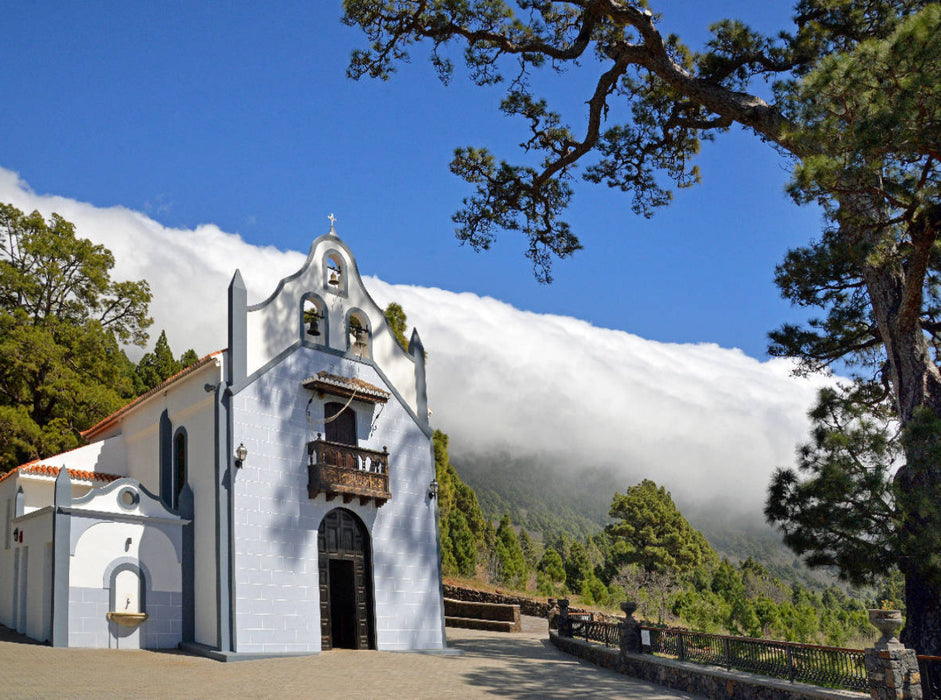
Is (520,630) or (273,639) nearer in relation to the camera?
(273,639)

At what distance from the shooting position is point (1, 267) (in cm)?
2852

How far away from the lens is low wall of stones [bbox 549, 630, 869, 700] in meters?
11.3

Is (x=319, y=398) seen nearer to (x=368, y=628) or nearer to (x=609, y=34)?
(x=368, y=628)

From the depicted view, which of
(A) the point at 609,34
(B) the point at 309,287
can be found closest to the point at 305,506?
(B) the point at 309,287

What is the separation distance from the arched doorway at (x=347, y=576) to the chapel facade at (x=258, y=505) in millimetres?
40

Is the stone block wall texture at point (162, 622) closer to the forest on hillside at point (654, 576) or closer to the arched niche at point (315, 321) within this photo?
the arched niche at point (315, 321)

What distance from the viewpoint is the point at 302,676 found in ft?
45.3

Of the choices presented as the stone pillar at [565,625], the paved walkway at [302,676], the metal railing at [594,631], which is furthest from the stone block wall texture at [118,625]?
the stone pillar at [565,625]

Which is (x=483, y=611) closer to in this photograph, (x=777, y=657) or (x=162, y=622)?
(x=162, y=622)

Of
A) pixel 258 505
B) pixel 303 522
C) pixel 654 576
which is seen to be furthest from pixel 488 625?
pixel 654 576

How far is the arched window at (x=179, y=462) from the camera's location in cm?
1825

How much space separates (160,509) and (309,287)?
243 inches

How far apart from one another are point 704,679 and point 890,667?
397 centimetres

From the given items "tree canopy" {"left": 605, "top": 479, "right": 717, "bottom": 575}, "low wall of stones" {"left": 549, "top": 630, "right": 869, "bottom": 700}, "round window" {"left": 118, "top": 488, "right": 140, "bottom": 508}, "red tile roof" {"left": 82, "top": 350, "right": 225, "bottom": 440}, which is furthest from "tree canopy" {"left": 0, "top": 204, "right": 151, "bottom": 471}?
"tree canopy" {"left": 605, "top": 479, "right": 717, "bottom": 575}
